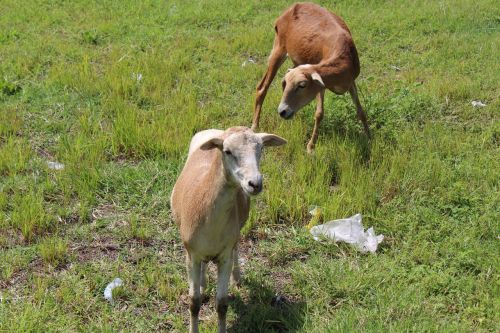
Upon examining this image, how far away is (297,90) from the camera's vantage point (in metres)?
5.95

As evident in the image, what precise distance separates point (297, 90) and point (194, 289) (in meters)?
2.97

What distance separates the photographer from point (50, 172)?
17.8 ft

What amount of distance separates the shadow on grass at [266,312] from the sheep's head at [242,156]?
3.74 feet

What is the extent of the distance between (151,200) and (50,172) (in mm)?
1115

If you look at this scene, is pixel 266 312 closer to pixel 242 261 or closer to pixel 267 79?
A: pixel 242 261

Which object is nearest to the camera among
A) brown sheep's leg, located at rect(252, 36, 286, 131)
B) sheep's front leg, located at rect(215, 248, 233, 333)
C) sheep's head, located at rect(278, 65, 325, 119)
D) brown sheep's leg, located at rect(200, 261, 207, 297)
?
sheep's front leg, located at rect(215, 248, 233, 333)

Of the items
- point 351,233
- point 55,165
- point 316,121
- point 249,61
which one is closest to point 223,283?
point 351,233

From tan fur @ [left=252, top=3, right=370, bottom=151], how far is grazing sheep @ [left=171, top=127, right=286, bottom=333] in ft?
7.85

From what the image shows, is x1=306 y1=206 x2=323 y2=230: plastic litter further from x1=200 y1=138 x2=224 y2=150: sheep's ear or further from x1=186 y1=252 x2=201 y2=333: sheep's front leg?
x1=200 y1=138 x2=224 y2=150: sheep's ear

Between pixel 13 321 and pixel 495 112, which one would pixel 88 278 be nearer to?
pixel 13 321

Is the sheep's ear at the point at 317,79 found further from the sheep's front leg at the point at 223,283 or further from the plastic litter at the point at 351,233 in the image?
the sheep's front leg at the point at 223,283

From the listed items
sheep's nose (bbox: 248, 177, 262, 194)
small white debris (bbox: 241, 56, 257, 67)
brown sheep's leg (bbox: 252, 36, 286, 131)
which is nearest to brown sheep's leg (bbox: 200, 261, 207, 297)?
sheep's nose (bbox: 248, 177, 262, 194)

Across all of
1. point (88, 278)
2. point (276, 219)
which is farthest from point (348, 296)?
point (88, 278)

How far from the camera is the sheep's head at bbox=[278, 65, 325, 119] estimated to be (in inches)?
233
